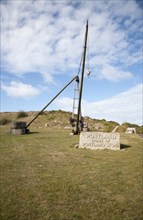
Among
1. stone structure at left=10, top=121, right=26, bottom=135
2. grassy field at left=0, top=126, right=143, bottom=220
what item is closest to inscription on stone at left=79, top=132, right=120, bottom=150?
grassy field at left=0, top=126, right=143, bottom=220

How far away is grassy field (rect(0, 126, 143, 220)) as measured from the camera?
4.33 m

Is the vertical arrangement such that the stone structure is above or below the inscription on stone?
above

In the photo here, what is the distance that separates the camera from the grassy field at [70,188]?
4.33 metres

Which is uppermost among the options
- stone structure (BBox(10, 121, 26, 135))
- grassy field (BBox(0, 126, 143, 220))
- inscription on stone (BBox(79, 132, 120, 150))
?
stone structure (BBox(10, 121, 26, 135))

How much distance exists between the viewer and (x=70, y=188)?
555 centimetres

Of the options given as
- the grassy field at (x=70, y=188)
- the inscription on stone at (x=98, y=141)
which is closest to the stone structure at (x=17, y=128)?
the inscription on stone at (x=98, y=141)

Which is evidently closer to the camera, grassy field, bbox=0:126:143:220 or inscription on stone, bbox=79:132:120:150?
grassy field, bbox=0:126:143:220

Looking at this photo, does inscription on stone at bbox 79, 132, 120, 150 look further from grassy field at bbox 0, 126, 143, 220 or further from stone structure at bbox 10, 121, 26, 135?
stone structure at bbox 10, 121, 26, 135

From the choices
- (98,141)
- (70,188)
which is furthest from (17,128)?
(70,188)

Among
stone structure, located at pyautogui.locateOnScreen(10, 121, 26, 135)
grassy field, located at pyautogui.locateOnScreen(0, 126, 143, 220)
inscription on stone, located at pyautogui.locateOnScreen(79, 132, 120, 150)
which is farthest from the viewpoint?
stone structure, located at pyautogui.locateOnScreen(10, 121, 26, 135)

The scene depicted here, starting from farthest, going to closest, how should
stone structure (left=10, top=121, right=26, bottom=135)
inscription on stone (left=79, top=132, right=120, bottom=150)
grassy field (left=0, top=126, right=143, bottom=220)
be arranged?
stone structure (left=10, top=121, right=26, bottom=135) → inscription on stone (left=79, top=132, right=120, bottom=150) → grassy field (left=0, top=126, right=143, bottom=220)

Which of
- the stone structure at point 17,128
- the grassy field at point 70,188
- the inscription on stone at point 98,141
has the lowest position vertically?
Answer: the grassy field at point 70,188

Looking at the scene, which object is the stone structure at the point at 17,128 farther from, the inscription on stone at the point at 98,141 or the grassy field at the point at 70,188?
the grassy field at the point at 70,188

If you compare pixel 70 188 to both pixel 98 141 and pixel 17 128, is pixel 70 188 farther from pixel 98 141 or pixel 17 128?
pixel 17 128
